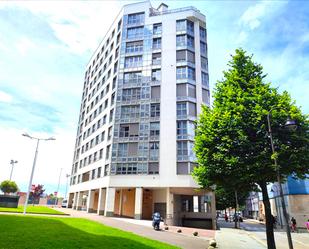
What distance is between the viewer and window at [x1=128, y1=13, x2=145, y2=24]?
4534 cm

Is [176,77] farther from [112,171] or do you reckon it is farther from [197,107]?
[112,171]

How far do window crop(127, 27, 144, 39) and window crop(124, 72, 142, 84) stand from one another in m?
7.49

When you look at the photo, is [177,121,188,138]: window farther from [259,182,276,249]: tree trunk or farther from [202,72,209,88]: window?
[259,182,276,249]: tree trunk

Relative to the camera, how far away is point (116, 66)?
45375mm

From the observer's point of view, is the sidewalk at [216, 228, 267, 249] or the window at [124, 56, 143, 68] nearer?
the sidewalk at [216, 228, 267, 249]

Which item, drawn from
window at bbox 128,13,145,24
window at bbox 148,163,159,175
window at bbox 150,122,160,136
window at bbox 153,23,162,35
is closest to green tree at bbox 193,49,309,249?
window at bbox 148,163,159,175

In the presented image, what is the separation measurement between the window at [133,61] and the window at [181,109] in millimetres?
10728

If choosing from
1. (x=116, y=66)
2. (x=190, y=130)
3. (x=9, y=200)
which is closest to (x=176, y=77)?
(x=190, y=130)

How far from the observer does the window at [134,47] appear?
43.7m

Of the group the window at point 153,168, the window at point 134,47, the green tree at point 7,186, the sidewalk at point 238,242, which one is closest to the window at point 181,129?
the window at point 153,168

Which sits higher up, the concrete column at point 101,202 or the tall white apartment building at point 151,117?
the tall white apartment building at point 151,117

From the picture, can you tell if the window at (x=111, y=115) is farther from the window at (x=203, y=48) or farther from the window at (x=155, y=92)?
the window at (x=203, y=48)

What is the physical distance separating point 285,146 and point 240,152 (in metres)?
2.54

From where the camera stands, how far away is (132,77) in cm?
4225
